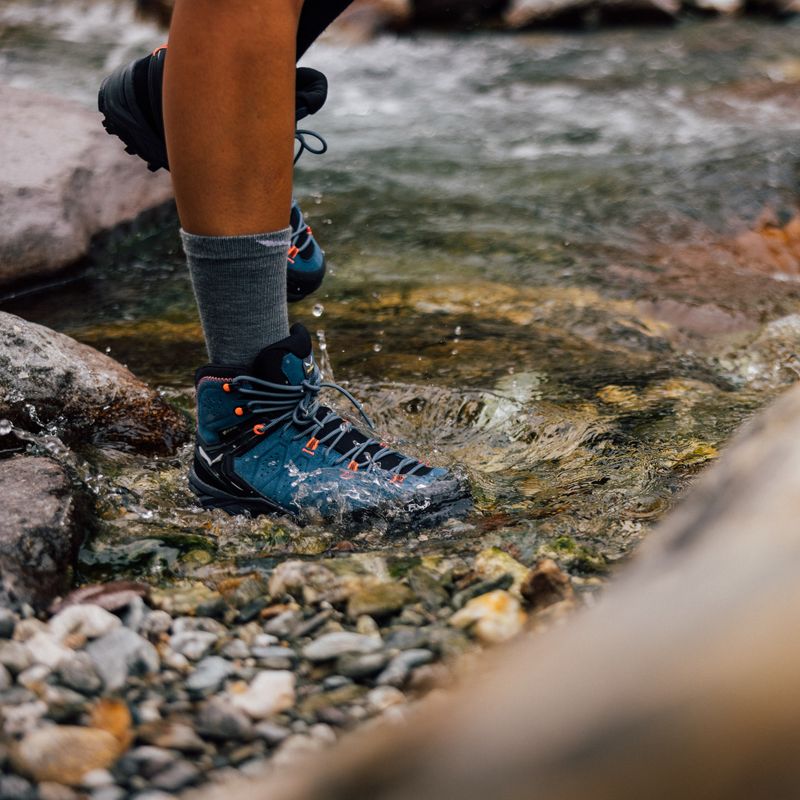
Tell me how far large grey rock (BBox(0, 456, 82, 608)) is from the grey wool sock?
431 millimetres

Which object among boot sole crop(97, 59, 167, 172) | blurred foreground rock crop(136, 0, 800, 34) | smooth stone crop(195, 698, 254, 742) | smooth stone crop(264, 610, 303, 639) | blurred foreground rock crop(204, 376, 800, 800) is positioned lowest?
blurred foreground rock crop(136, 0, 800, 34)

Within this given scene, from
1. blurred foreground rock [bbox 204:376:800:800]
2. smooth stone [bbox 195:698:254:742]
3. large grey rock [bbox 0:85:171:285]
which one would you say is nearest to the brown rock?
smooth stone [bbox 195:698:254:742]

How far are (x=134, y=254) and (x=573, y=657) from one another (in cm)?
383

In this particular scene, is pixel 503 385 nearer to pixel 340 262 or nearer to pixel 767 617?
pixel 340 262

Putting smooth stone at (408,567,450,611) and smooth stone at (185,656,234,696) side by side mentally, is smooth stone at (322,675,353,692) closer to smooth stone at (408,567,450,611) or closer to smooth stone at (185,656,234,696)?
smooth stone at (185,656,234,696)

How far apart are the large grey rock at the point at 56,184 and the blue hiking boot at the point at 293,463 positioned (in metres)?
2.06

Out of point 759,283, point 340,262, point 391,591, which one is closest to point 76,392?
point 391,591

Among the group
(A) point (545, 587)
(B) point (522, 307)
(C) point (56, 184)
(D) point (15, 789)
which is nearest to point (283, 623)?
(A) point (545, 587)

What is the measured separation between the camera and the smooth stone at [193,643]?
5.26 ft

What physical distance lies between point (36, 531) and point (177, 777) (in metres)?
0.75

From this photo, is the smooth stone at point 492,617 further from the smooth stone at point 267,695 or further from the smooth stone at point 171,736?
the smooth stone at point 171,736

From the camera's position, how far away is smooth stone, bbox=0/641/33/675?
4.88 ft

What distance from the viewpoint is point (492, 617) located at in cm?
168

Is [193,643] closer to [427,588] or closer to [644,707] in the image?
[427,588]
